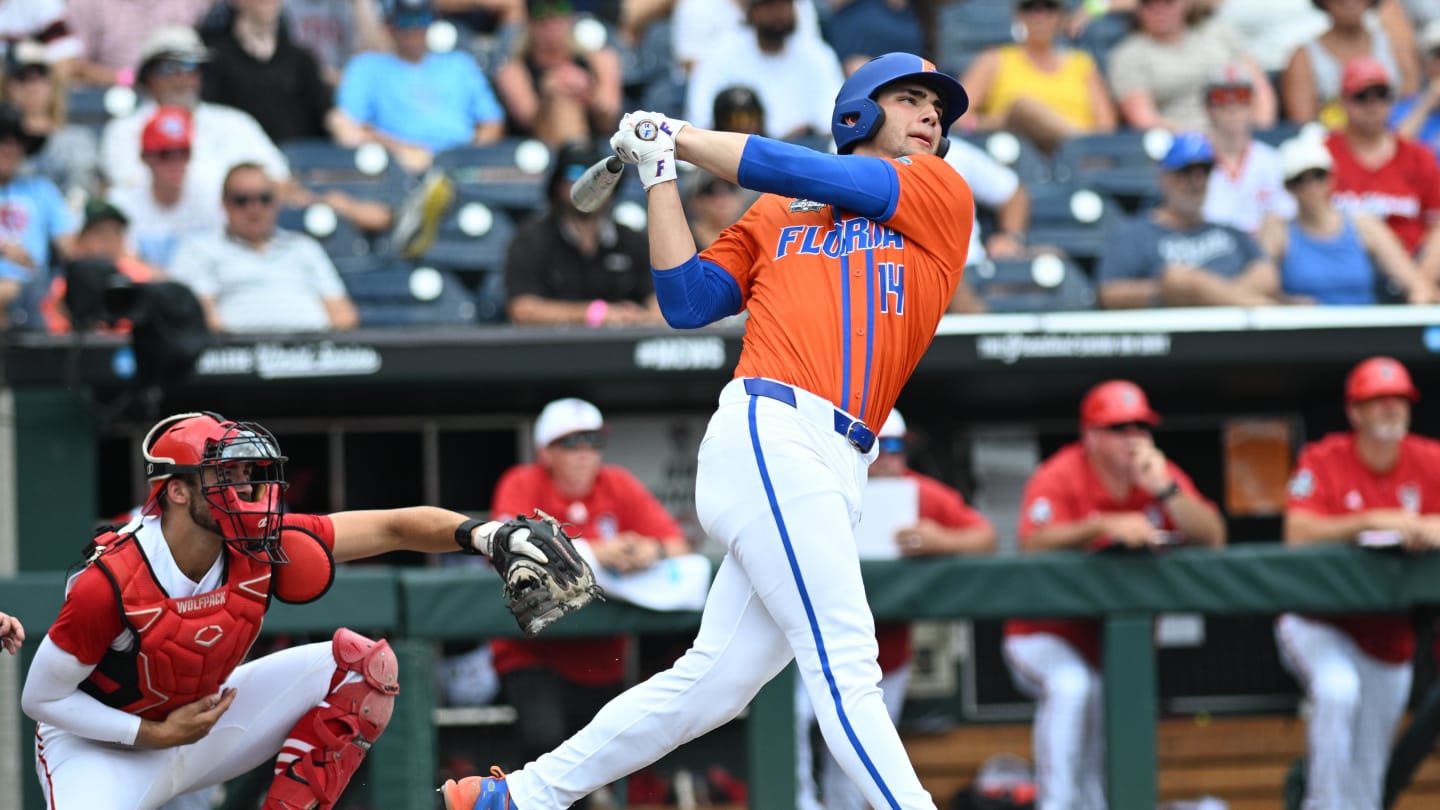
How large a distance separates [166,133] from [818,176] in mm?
4458

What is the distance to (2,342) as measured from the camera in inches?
266

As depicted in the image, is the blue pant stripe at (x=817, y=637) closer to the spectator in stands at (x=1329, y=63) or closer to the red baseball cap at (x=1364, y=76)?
the red baseball cap at (x=1364, y=76)

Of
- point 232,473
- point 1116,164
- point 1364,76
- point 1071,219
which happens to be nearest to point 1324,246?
point 1364,76

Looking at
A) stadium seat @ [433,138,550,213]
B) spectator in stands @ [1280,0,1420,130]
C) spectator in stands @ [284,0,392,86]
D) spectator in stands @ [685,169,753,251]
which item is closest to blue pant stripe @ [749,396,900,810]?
spectator in stands @ [685,169,753,251]

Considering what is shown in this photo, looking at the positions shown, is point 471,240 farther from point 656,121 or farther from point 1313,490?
point 656,121

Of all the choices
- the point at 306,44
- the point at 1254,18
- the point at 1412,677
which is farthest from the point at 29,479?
the point at 1254,18

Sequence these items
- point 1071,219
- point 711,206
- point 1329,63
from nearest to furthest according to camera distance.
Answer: point 711,206 → point 1071,219 → point 1329,63

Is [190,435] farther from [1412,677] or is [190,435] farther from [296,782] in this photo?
[1412,677]

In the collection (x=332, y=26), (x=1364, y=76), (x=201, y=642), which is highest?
(x=332, y=26)

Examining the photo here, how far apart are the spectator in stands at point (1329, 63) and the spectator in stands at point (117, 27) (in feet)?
17.1

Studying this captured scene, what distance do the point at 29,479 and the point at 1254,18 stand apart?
654 centimetres

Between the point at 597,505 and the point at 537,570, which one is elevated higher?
the point at 597,505

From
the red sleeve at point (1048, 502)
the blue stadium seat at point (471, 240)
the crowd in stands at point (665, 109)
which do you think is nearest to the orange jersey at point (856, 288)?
the red sleeve at point (1048, 502)

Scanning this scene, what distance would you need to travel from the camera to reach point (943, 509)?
6.69m
